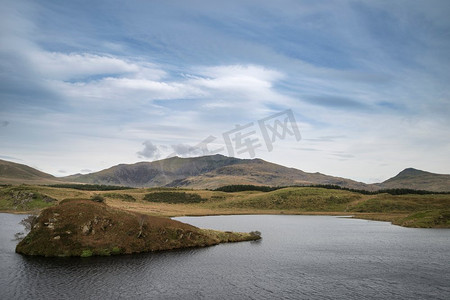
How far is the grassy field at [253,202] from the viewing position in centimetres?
13500

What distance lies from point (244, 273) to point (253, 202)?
131315mm

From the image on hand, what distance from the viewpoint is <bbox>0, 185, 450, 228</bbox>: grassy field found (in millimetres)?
135000

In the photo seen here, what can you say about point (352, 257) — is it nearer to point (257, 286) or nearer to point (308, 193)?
point (257, 286)

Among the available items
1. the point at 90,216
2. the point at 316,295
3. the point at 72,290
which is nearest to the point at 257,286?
the point at 316,295

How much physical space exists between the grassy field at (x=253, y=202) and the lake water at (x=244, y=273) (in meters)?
62.0

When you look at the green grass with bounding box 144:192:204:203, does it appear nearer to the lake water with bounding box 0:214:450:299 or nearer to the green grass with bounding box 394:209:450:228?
the green grass with bounding box 394:209:450:228

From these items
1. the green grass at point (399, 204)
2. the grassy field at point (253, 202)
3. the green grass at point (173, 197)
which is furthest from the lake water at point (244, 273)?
the green grass at point (173, 197)

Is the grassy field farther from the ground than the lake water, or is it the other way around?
the grassy field

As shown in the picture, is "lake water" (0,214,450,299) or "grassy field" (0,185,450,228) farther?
"grassy field" (0,185,450,228)

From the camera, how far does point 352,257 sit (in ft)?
177

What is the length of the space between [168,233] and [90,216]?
46.7 ft

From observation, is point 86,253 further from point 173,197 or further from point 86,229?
point 173,197

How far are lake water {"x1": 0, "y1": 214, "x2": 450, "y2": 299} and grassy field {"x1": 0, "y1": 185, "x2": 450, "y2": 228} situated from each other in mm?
61986

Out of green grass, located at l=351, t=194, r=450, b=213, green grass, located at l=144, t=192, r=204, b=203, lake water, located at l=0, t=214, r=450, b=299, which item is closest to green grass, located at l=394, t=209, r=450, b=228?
lake water, located at l=0, t=214, r=450, b=299
